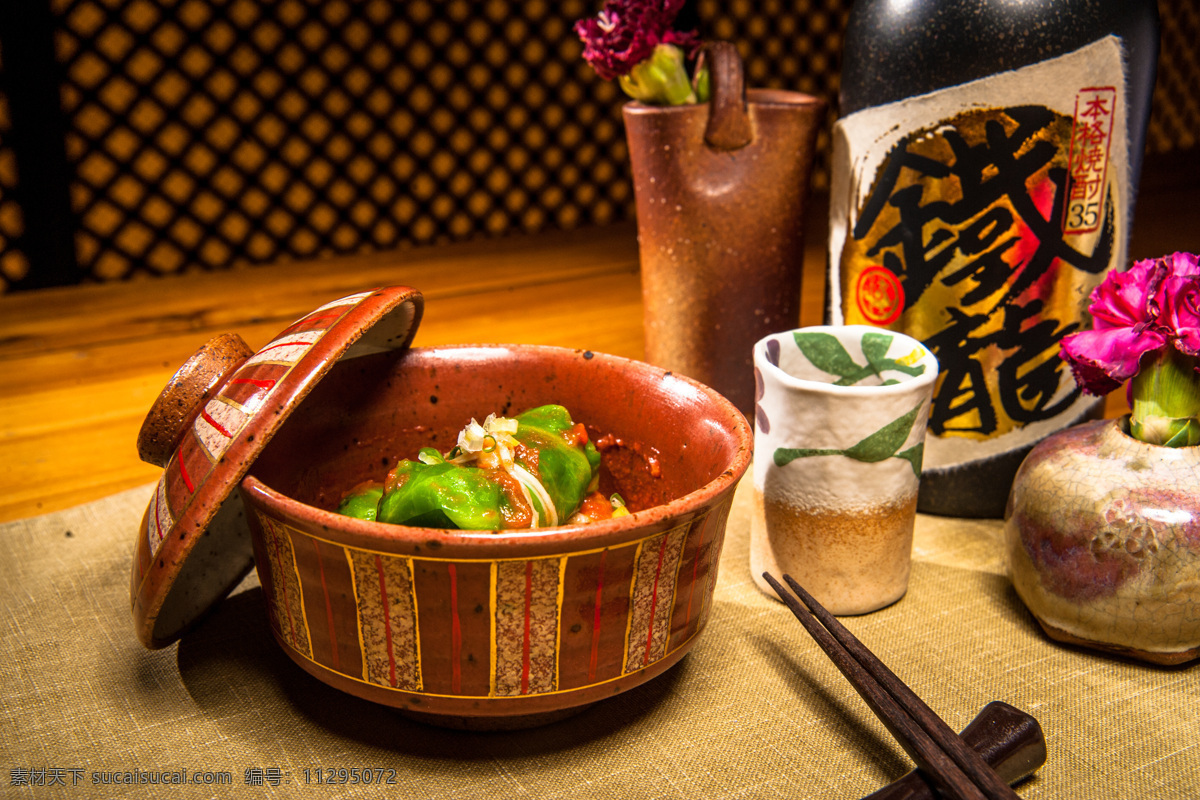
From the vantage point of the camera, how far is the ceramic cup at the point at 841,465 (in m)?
0.76

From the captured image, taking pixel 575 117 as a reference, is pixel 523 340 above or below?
below

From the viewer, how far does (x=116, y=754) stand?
65 centimetres

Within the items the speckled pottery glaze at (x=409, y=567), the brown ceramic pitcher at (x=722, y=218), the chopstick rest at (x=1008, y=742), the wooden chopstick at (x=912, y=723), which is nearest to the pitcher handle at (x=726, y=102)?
the brown ceramic pitcher at (x=722, y=218)

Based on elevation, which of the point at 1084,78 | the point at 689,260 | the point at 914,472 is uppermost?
the point at 1084,78

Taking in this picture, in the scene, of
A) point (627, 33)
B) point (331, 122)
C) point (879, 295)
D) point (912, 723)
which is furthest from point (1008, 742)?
point (331, 122)

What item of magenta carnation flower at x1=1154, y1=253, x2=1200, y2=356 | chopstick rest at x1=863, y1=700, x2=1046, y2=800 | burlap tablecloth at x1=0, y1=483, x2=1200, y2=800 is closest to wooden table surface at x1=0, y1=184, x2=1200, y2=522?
burlap tablecloth at x1=0, y1=483, x2=1200, y2=800

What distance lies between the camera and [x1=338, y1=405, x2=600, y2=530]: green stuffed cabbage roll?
2.12 feet

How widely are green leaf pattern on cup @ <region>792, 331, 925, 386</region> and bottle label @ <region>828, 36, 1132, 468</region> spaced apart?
0.28ft

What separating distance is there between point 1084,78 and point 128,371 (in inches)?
48.1

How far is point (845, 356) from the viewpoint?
88cm

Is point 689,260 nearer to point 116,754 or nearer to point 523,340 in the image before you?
point 523,340

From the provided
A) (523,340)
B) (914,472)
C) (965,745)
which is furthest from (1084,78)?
(523,340)

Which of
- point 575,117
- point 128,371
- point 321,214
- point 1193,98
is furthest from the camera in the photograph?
point 1193,98

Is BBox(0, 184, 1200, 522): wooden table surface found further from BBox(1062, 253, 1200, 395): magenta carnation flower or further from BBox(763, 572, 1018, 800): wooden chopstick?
BBox(763, 572, 1018, 800): wooden chopstick
